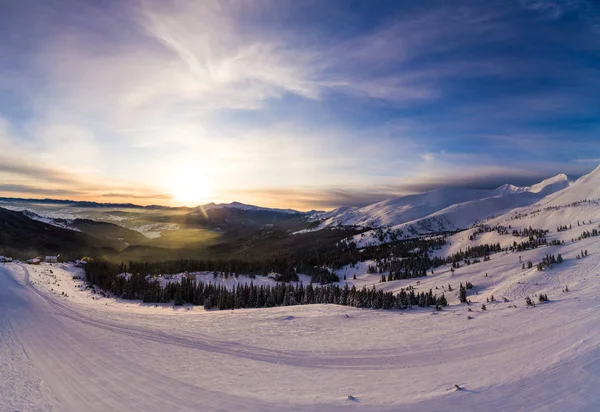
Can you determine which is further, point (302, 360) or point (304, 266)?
point (304, 266)

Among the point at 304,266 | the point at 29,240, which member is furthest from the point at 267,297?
the point at 29,240

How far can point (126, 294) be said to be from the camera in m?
47.0

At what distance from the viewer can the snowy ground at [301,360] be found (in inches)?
423

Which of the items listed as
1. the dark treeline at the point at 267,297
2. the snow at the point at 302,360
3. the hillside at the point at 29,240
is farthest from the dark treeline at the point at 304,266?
the hillside at the point at 29,240

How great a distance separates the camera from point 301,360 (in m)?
15.2

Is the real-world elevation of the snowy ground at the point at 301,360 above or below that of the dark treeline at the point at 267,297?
above

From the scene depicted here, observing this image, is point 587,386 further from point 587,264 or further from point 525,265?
point 525,265

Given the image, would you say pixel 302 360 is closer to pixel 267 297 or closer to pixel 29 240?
pixel 267 297

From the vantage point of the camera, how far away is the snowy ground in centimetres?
1073

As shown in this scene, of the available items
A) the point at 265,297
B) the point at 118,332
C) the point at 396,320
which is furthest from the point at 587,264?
the point at 118,332

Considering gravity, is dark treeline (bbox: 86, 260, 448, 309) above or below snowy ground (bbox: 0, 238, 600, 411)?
below

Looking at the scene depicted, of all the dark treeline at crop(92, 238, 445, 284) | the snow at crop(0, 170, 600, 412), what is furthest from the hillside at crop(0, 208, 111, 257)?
the snow at crop(0, 170, 600, 412)

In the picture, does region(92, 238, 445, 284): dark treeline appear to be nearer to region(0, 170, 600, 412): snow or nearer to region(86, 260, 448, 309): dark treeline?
region(86, 260, 448, 309): dark treeline

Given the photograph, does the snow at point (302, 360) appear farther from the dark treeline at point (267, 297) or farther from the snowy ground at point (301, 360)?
the dark treeline at point (267, 297)
